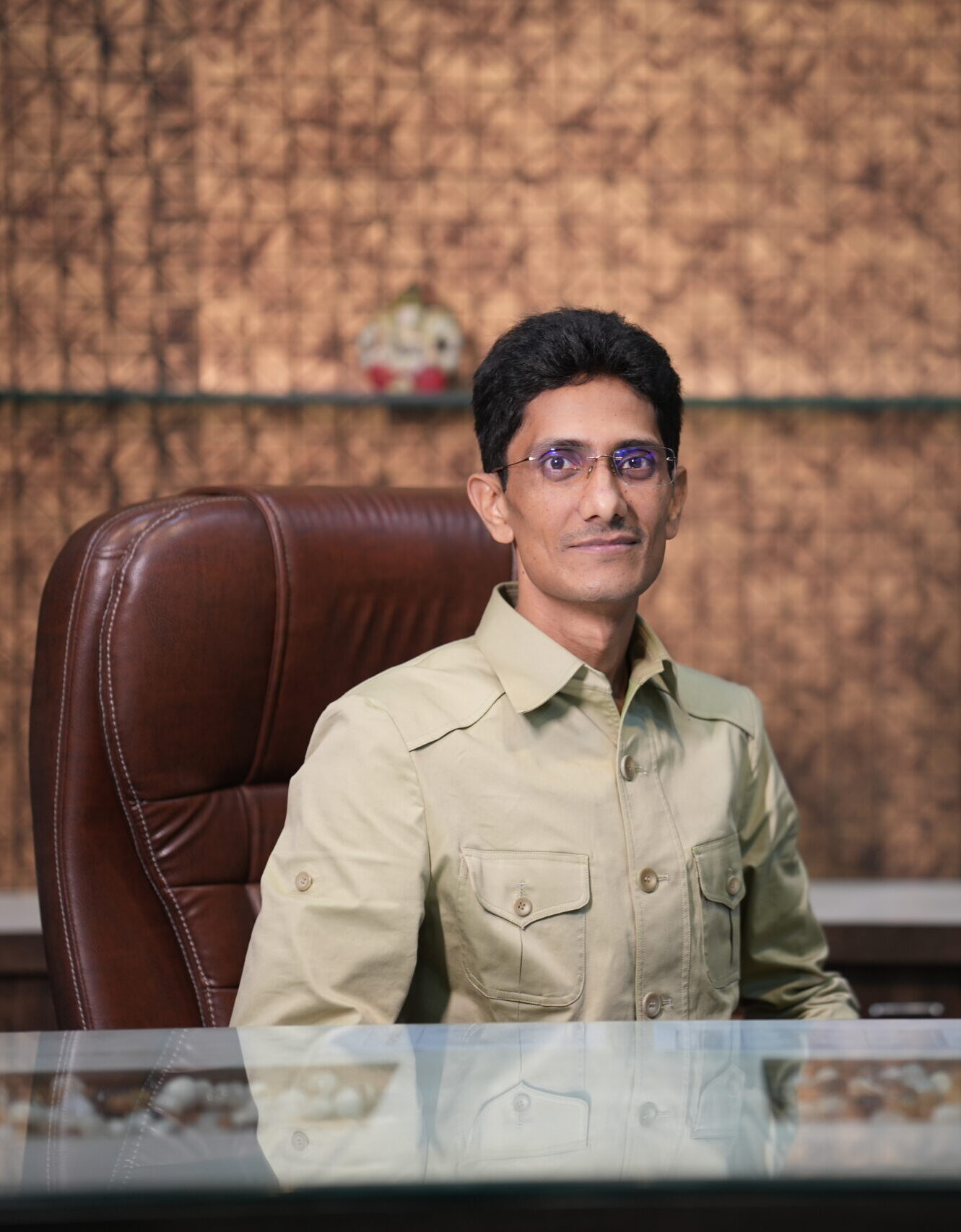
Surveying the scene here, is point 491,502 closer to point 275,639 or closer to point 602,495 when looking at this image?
point 602,495

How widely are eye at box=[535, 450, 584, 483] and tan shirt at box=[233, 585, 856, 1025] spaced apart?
0.49 feet

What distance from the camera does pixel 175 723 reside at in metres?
1.35

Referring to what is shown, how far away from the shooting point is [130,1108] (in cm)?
53

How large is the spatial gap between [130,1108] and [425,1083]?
0.12 meters

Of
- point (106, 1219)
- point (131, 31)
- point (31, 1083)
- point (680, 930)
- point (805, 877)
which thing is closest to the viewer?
point (106, 1219)

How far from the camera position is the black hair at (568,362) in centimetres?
128

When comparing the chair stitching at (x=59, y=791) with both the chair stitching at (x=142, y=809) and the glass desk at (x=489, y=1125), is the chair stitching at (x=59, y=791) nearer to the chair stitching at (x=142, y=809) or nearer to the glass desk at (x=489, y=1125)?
the chair stitching at (x=142, y=809)

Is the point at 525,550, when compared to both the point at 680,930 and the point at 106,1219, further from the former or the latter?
the point at 106,1219

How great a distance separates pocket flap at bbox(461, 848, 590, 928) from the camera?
119 centimetres

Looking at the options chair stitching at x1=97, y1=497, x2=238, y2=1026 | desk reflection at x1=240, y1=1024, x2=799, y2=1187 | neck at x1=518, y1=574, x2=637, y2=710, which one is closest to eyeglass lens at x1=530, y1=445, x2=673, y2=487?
neck at x1=518, y1=574, x2=637, y2=710

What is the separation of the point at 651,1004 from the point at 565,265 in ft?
5.47

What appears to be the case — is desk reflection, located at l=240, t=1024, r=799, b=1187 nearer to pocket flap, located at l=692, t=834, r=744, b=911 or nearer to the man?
the man

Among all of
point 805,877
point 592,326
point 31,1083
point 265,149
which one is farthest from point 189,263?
point 31,1083

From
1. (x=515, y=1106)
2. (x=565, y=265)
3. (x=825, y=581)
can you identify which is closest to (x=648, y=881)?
(x=515, y=1106)
